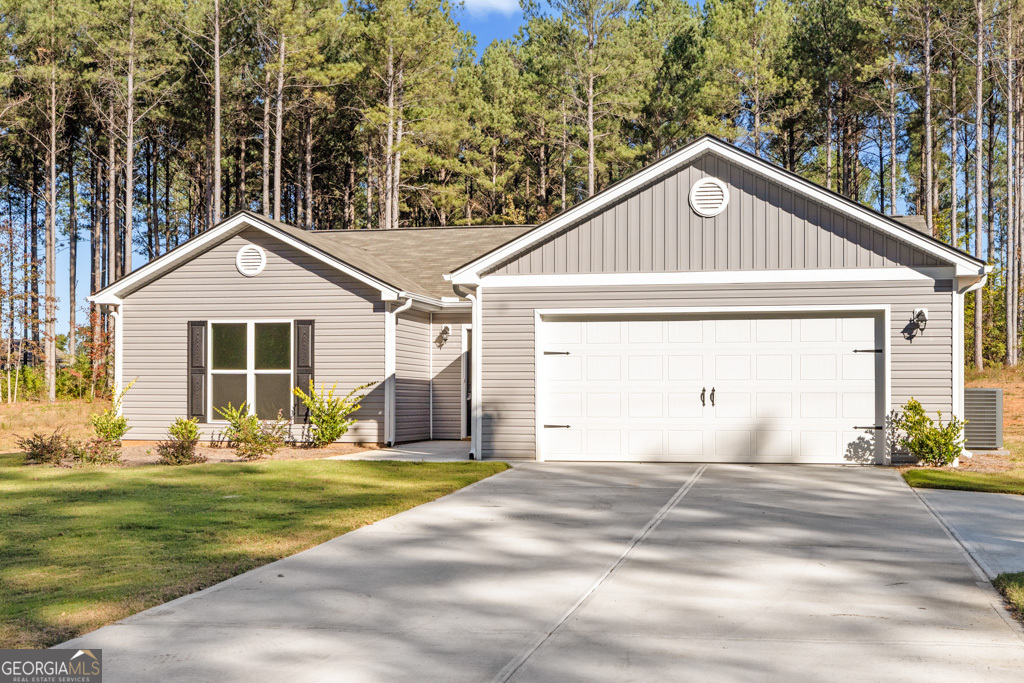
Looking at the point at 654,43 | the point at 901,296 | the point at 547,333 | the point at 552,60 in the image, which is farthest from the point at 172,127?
the point at 901,296

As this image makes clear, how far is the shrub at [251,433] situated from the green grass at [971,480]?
30.4 feet

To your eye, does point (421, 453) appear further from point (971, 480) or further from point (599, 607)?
point (599, 607)

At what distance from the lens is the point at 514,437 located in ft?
48.0

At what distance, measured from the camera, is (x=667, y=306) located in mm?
14227

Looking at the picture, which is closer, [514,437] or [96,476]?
[96,476]

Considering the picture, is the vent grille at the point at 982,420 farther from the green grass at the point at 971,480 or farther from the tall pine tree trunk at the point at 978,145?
the tall pine tree trunk at the point at 978,145

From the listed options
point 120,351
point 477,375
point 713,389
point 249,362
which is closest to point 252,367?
point 249,362

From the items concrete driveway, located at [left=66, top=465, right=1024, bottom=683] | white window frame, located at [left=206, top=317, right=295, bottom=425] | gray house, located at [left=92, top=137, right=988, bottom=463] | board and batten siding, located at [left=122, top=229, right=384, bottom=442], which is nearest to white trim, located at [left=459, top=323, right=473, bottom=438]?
board and batten siding, located at [left=122, top=229, right=384, bottom=442]

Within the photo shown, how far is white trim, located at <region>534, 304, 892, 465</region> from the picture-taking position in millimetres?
13609

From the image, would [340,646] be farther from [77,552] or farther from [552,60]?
[552,60]

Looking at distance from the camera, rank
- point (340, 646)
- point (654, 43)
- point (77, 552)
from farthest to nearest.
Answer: point (654, 43)
point (77, 552)
point (340, 646)

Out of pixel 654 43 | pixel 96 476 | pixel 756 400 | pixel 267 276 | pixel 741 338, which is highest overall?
pixel 654 43

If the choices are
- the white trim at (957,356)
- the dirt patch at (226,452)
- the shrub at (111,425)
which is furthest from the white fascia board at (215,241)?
the white trim at (957,356)

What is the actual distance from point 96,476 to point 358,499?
13.8ft
